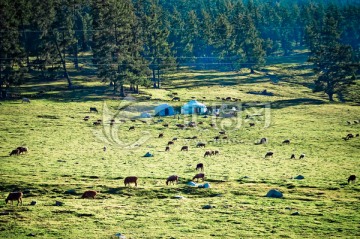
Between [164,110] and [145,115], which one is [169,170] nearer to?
[145,115]

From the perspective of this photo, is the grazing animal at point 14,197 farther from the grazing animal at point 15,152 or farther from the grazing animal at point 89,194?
the grazing animal at point 15,152

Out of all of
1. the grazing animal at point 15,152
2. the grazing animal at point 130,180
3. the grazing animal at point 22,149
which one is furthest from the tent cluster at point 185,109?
the grazing animal at point 130,180

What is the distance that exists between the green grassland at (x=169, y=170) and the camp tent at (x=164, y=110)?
364 cm

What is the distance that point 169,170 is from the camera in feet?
114

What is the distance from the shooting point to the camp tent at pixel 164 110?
65.6 metres

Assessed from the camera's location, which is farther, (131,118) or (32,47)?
(32,47)

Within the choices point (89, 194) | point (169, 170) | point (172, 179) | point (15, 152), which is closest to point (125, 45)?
point (15, 152)

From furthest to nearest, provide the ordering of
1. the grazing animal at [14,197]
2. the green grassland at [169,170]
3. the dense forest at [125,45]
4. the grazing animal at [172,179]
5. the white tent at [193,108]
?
1. the dense forest at [125,45]
2. the white tent at [193,108]
3. the grazing animal at [172,179]
4. the grazing animal at [14,197]
5. the green grassland at [169,170]

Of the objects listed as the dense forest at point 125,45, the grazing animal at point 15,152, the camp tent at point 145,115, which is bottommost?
the grazing animal at point 15,152

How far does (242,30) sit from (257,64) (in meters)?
10.9

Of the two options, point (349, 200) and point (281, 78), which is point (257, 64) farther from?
point (349, 200)

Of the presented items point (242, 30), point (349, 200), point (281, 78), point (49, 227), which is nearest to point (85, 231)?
point (49, 227)

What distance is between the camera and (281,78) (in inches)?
4119

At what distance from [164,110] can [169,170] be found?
3189cm
